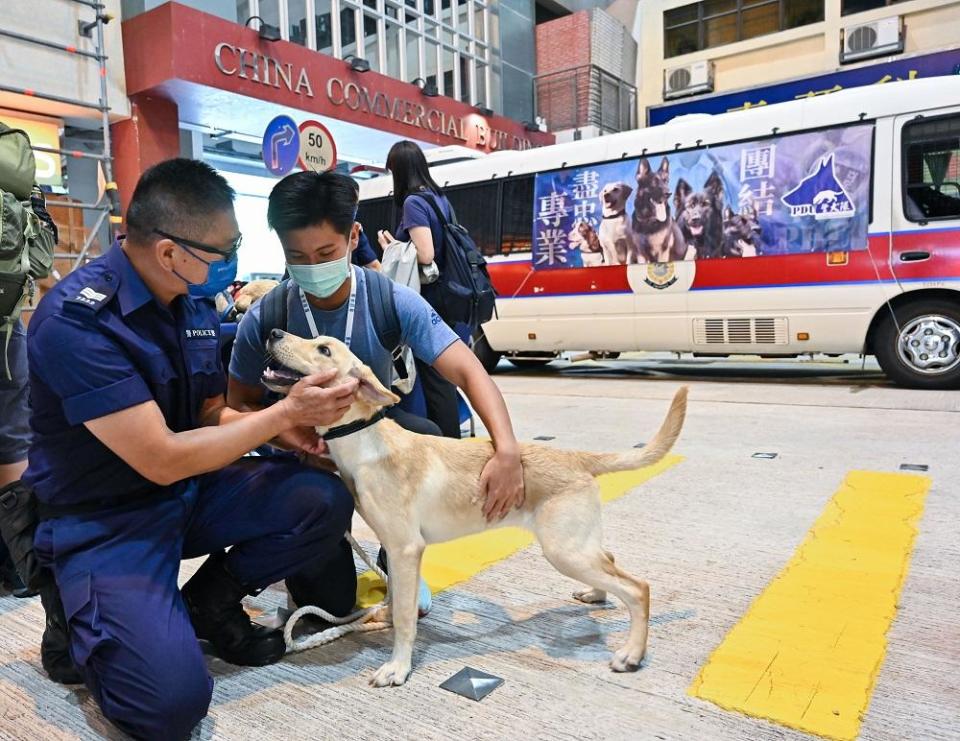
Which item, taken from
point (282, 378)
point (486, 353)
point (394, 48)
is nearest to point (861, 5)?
point (394, 48)

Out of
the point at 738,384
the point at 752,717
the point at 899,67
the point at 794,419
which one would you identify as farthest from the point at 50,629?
the point at 899,67

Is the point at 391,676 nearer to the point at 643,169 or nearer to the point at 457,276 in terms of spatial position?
the point at 457,276

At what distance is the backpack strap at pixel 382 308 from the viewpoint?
2.19m

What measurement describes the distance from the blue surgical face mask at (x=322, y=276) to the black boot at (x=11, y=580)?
5.22 ft

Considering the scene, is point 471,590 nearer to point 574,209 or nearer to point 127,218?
point 127,218

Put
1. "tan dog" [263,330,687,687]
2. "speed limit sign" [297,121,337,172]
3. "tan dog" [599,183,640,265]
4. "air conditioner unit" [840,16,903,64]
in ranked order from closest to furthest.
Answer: "tan dog" [263,330,687,687], "speed limit sign" [297,121,337,172], "tan dog" [599,183,640,265], "air conditioner unit" [840,16,903,64]

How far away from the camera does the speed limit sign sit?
5.02 meters

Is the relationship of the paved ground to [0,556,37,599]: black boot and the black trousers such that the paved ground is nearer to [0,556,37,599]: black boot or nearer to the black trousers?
[0,556,37,599]: black boot

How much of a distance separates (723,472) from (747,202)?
13.7ft

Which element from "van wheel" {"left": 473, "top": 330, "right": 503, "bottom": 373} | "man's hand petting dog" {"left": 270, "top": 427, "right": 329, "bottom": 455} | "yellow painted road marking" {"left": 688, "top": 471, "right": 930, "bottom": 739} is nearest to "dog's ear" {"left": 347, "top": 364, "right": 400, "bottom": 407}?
"man's hand petting dog" {"left": 270, "top": 427, "right": 329, "bottom": 455}

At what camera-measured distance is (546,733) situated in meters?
1.60

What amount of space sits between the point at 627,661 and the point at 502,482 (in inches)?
23.1

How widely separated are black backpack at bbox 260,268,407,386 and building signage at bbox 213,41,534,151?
845cm

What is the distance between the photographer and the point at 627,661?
1.86m
